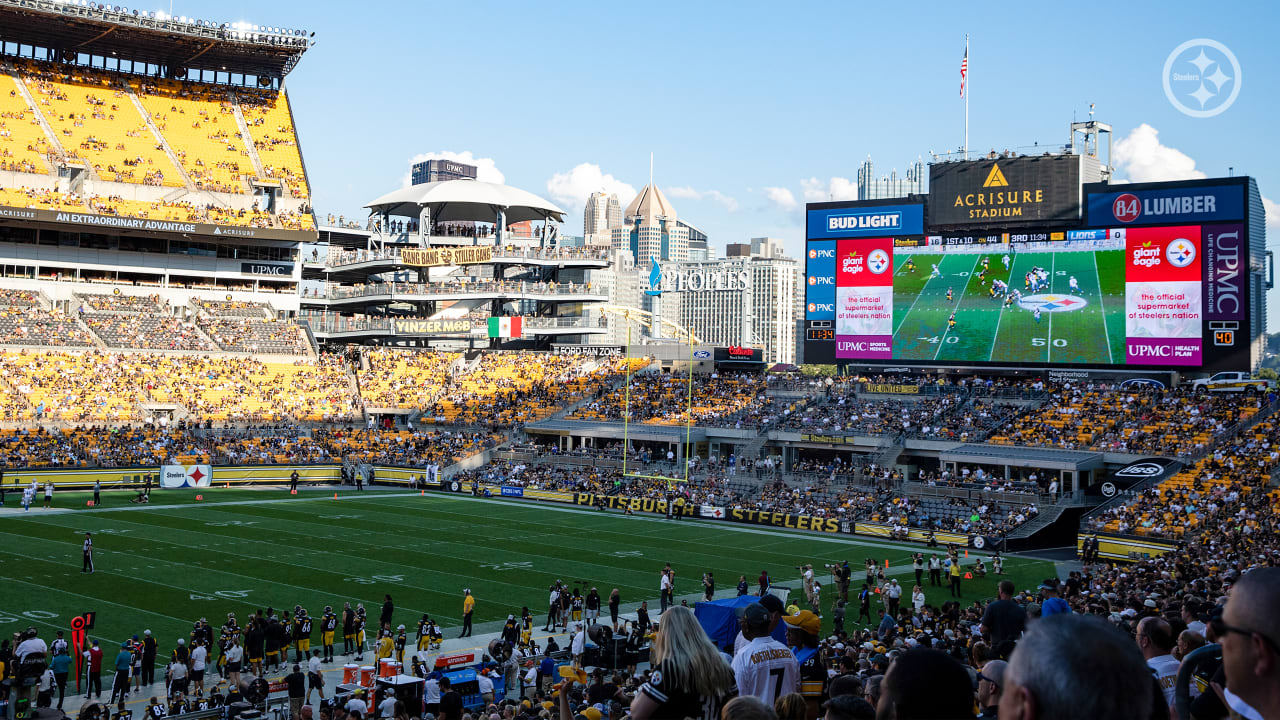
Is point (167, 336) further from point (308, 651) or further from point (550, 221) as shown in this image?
point (308, 651)

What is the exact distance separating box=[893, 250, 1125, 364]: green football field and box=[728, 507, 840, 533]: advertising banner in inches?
442

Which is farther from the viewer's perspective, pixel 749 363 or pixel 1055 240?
pixel 749 363

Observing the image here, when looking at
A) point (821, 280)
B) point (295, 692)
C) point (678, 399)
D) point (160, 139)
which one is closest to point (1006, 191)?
point (821, 280)

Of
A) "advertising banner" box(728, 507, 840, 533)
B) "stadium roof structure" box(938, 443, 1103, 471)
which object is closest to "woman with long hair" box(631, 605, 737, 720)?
"advertising banner" box(728, 507, 840, 533)

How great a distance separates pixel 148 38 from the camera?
2844 inches

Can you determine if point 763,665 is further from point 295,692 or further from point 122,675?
point 122,675

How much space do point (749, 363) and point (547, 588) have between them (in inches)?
1437

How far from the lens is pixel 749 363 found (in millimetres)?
65812

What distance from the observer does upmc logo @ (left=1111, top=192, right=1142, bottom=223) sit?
45812mm

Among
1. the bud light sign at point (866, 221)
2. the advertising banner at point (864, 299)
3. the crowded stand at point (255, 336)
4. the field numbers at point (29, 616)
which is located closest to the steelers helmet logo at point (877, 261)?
the advertising banner at point (864, 299)

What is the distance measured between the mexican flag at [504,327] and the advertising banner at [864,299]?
83.4 feet

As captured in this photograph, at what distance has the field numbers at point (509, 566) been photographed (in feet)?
111

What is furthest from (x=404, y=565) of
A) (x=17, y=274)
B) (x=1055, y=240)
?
(x=17, y=274)

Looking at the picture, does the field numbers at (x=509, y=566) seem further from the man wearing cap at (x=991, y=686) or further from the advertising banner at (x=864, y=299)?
the man wearing cap at (x=991, y=686)
